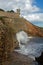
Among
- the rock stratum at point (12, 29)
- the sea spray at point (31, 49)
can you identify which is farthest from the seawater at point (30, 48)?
the rock stratum at point (12, 29)

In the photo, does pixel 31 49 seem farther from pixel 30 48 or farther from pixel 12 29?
pixel 12 29

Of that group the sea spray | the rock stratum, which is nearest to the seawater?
the sea spray

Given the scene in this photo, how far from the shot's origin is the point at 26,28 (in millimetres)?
70625

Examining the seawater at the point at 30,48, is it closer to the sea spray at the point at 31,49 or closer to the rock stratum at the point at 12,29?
the sea spray at the point at 31,49

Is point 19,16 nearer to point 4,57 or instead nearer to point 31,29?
point 31,29

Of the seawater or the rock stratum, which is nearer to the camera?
the rock stratum

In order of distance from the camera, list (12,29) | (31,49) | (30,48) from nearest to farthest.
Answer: (12,29), (31,49), (30,48)

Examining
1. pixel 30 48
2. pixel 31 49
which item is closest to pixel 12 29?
pixel 31 49

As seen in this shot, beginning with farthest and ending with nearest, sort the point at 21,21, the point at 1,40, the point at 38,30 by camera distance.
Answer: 1. the point at 38,30
2. the point at 21,21
3. the point at 1,40

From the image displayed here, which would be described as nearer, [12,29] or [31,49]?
[12,29]

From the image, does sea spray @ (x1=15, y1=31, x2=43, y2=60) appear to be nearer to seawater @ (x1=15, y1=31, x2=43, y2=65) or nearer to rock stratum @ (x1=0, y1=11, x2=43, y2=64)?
seawater @ (x1=15, y1=31, x2=43, y2=65)

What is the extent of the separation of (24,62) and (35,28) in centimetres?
5276

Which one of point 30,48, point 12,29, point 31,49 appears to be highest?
point 12,29

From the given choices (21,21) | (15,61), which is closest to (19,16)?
(21,21)
